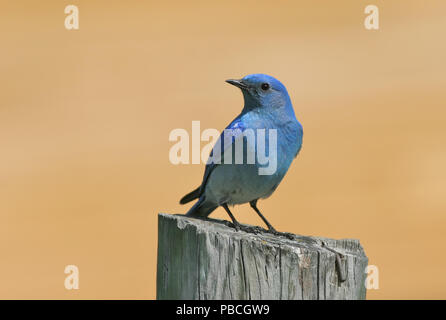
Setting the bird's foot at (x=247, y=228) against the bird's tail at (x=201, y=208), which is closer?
the bird's foot at (x=247, y=228)

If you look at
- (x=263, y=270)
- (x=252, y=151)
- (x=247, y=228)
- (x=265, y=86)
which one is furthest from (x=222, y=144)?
(x=263, y=270)

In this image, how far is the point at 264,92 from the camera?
6117mm

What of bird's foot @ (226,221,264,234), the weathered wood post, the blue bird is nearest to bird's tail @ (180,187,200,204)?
the blue bird

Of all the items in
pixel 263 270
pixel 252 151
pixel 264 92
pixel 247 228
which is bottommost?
pixel 263 270

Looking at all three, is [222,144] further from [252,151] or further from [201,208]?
[201,208]

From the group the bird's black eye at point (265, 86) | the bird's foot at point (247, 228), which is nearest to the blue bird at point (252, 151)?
the bird's black eye at point (265, 86)

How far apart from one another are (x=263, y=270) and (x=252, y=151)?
1811 mm

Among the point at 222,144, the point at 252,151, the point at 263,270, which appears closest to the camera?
the point at 263,270

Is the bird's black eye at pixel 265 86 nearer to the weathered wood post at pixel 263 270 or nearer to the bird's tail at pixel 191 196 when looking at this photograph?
the bird's tail at pixel 191 196

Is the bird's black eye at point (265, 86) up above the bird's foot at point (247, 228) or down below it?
above

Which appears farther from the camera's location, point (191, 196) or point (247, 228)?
point (191, 196)

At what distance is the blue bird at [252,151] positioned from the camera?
5.69m
